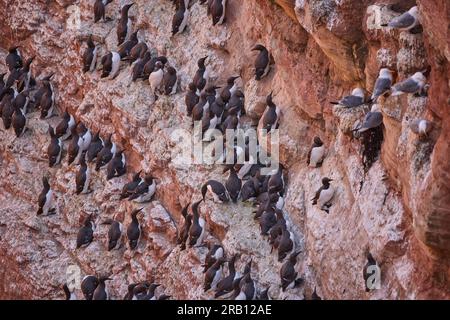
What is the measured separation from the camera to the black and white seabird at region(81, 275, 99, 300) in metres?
20.6

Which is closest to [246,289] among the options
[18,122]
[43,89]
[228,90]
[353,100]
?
[353,100]

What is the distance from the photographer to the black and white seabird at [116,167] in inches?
874

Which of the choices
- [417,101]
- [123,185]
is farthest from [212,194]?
[417,101]

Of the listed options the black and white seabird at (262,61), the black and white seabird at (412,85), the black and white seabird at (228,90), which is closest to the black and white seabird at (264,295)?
the black and white seabird at (412,85)

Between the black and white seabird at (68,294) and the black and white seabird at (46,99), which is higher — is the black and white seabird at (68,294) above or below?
below

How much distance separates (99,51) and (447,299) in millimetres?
10813

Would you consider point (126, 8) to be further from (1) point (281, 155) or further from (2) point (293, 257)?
(2) point (293, 257)

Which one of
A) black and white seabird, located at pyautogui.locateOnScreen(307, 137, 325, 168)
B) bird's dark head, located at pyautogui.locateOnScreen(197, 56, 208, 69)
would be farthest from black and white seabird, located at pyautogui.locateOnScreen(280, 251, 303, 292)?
bird's dark head, located at pyautogui.locateOnScreen(197, 56, 208, 69)

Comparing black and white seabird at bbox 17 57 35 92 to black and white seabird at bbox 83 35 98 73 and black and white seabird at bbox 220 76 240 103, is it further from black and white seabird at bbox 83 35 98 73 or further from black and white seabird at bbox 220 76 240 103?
black and white seabird at bbox 220 76 240 103

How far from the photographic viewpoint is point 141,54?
23.0 m

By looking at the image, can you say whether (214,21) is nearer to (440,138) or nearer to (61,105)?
(61,105)

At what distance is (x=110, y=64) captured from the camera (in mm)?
23125

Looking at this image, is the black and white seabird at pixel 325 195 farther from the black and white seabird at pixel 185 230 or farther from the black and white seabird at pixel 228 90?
the black and white seabird at pixel 228 90

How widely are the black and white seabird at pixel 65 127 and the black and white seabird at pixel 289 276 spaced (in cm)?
686
